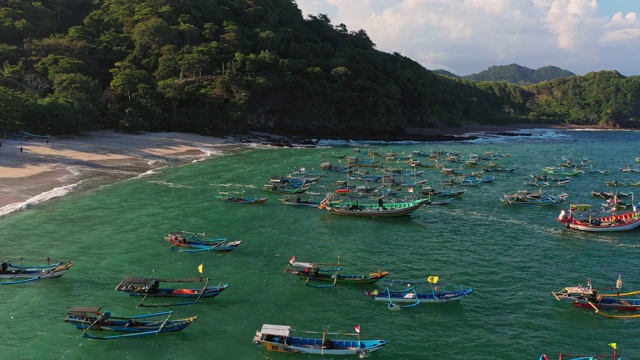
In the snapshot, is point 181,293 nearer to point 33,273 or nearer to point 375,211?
point 33,273

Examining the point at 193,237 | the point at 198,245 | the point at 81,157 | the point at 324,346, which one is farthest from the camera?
the point at 81,157

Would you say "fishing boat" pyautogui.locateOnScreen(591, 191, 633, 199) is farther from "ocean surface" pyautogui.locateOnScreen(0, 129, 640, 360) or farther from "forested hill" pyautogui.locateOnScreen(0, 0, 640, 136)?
"forested hill" pyautogui.locateOnScreen(0, 0, 640, 136)

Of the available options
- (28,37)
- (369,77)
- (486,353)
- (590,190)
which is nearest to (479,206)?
(590,190)

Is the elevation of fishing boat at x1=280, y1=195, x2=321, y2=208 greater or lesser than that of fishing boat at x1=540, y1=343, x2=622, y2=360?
greater

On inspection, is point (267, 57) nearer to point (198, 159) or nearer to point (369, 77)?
point (369, 77)

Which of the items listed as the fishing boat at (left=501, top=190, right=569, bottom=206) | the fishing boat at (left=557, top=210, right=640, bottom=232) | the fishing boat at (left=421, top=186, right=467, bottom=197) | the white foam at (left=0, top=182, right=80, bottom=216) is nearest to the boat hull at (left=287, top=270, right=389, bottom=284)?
the fishing boat at (left=557, top=210, right=640, bottom=232)

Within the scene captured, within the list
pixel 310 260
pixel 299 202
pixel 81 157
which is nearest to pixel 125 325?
pixel 310 260
